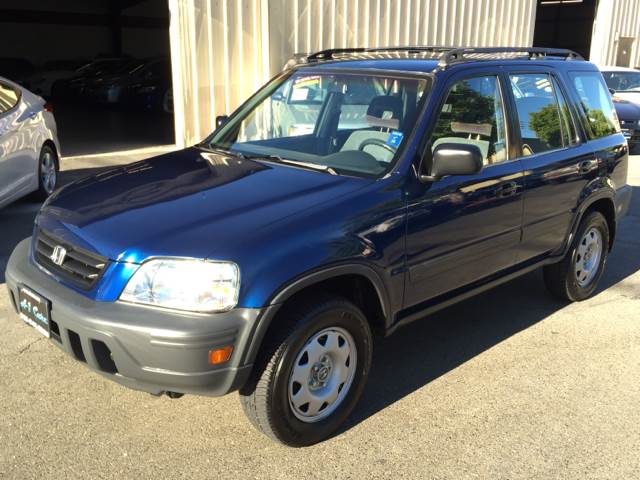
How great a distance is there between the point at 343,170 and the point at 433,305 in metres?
0.92

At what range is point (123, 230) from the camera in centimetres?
283

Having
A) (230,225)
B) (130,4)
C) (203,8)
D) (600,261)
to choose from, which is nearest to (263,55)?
(203,8)

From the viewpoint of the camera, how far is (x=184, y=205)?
9.93 feet

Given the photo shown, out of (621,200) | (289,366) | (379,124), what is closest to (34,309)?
(289,366)

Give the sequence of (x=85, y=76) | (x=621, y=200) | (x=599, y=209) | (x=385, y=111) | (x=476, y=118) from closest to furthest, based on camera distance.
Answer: (x=385, y=111) → (x=476, y=118) → (x=599, y=209) → (x=621, y=200) → (x=85, y=76)

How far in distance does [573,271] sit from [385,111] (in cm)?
216

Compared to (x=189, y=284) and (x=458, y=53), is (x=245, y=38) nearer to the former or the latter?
(x=458, y=53)

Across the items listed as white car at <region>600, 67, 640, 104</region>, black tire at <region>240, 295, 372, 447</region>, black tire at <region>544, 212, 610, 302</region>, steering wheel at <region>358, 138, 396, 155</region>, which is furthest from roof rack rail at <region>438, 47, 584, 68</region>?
white car at <region>600, 67, 640, 104</region>

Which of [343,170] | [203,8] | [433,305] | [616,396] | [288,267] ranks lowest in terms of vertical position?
[616,396]

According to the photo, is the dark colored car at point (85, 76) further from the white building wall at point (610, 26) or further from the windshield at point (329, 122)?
the windshield at point (329, 122)

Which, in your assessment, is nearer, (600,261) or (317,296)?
(317,296)

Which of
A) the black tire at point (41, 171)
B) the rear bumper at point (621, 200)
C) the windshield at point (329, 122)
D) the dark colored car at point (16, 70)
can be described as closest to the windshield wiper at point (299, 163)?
the windshield at point (329, 122)

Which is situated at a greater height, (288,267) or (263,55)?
Answer: (263,55)

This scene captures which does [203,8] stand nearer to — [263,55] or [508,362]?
[263,55]
